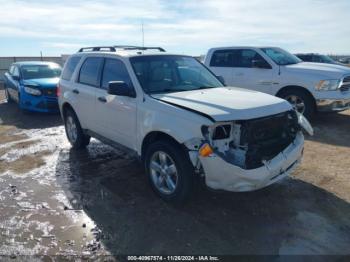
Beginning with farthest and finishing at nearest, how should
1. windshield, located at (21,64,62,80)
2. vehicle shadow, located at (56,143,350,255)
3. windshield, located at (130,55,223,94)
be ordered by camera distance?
windshield, located at (21,64,62,80) < windshield, located at (130,55,223,94) < vehicle shadow, located at (56,143,350,255)

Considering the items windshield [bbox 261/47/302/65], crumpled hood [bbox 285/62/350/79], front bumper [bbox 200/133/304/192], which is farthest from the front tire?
windshield [bbox 261/47/302/65]

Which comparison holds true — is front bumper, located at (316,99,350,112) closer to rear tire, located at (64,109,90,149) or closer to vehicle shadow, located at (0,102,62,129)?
rear tire, located at (64,109,90,149)

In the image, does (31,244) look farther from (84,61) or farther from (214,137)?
(84,61)

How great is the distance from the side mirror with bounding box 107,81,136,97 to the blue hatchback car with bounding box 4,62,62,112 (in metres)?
6.43

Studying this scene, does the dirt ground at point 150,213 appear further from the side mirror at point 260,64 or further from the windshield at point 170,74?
the side mirror at point 260,64

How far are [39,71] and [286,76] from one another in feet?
26.5

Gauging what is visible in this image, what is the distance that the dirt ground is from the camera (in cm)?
354

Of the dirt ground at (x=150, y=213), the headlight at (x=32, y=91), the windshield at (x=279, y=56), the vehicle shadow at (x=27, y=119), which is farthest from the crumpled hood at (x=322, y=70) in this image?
the headlight at (x=32, y=91)

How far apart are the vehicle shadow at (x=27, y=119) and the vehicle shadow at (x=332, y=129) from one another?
6.69 metres

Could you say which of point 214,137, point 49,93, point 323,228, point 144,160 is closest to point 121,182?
point 144,160

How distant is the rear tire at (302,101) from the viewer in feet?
26.6

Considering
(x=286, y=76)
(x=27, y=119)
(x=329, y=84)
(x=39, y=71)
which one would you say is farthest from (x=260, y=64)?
(x=39, y=71)

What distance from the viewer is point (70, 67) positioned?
673cm

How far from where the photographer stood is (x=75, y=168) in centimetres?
590
